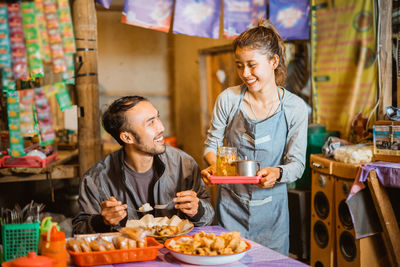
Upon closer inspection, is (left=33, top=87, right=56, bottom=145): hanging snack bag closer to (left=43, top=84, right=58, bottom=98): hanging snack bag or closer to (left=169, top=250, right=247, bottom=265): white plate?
(left=43, top=84, right=58, bottom=98): hanging snack bag

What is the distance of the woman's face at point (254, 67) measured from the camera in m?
2.49

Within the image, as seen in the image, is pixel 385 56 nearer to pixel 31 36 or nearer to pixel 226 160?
pixel 226 160

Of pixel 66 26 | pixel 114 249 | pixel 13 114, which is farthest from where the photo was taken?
pixel 66 26

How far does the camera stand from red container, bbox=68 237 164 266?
167 centimetres

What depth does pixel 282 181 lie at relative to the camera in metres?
2.46

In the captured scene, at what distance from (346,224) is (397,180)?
670 millimetres

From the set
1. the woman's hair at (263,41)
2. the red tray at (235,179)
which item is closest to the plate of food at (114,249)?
the red tray at (235,179)

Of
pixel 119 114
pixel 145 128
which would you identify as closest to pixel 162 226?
pixel 145 128

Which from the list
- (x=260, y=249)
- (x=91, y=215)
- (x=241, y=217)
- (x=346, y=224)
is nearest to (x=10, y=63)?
(x=91, y=215)

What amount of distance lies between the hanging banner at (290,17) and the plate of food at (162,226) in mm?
3179

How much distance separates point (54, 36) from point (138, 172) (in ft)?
6.42

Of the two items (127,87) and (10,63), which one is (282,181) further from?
(127,87)

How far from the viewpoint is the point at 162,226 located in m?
2.04

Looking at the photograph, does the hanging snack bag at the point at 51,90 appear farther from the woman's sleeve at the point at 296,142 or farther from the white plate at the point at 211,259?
the white plate at the point at 211,259
